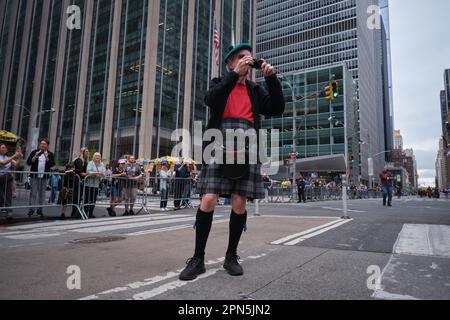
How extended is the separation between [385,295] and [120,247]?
2.96m

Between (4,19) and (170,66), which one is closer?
(170,66)

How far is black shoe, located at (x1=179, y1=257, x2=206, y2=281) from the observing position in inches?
94.7

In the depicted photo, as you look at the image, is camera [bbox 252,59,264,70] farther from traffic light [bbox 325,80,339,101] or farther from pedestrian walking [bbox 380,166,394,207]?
traffic light [bbox 325,80,339,101]

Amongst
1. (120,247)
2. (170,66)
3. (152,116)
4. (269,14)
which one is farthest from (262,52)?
(120,247)

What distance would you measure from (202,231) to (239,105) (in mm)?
1180

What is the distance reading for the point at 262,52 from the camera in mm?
99688

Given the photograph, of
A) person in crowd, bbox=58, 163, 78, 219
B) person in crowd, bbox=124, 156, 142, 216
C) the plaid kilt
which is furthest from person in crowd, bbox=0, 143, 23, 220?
the plaid kilt

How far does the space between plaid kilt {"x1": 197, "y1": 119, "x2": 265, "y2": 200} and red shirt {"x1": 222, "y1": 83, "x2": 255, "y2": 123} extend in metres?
0.05

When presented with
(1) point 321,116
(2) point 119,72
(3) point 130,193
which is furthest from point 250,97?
(1) point 321,116

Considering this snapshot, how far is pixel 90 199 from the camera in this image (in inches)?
346

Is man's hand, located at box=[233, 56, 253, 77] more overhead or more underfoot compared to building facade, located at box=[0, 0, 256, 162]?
more underfoot

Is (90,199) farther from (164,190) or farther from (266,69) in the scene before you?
(266,69)

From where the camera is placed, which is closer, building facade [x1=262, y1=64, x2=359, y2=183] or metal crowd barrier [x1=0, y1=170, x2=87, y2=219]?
metal crowd barrier [x1=0, y1=170, x2=87, y2=219]

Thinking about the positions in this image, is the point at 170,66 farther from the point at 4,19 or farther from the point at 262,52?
the point at 262,52
